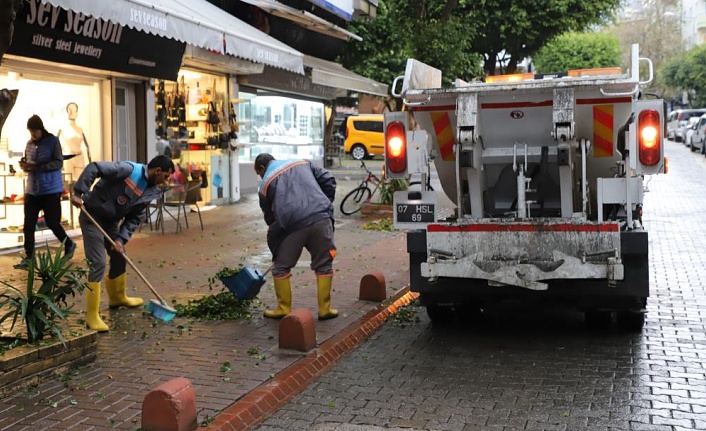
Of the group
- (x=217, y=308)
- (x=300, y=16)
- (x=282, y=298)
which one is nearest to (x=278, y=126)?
(x=300, y=16)

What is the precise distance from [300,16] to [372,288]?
1034cm

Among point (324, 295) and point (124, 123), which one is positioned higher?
point (124, 123)

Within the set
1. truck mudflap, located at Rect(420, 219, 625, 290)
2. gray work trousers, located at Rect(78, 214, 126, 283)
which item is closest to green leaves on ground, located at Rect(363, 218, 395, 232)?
gray work trousers, located at Rect(78, 214, 126, 283)

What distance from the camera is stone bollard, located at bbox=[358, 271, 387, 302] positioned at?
824 centimetres

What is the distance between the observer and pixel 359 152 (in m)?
38.4

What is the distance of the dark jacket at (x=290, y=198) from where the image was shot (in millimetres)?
7191

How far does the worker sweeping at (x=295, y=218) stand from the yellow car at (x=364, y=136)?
30.8 m

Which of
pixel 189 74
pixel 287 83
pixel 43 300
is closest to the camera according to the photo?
pixel 43 300

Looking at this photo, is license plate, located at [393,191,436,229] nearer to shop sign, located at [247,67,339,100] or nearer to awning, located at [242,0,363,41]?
awning, located at [242,0,363,41]

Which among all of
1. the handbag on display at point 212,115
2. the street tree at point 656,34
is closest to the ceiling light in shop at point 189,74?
the handbag on display at point 212,115

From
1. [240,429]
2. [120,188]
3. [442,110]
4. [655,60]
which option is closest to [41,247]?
[120,188]

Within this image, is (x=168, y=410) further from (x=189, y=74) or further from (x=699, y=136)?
(x=699, y=136)

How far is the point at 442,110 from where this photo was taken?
22.9 ft

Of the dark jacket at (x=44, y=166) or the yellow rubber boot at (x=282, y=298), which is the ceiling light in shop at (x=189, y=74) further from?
the yellow rubber boot at (x=282, y=298)
